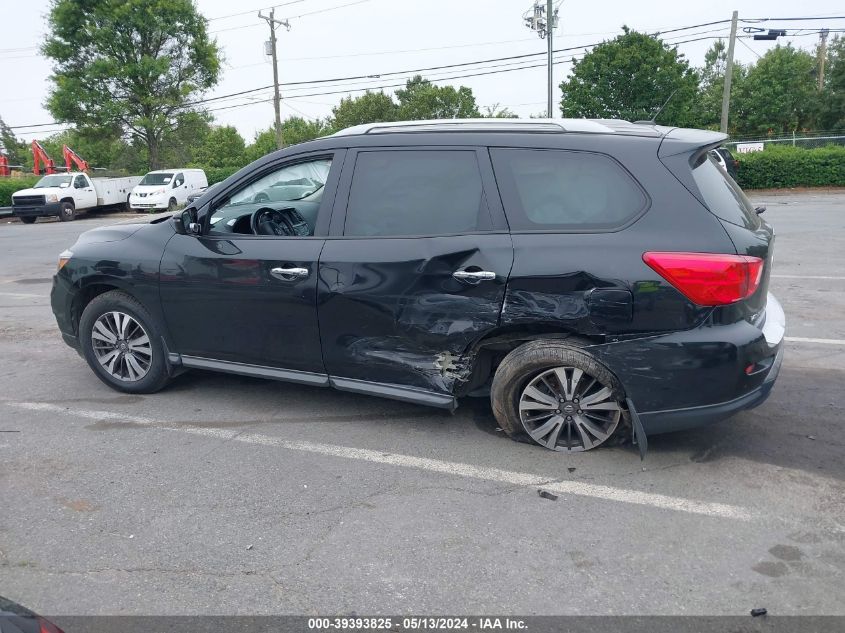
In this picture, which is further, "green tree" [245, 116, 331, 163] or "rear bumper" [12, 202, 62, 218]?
"green tree" [245, 116, 331, 163]

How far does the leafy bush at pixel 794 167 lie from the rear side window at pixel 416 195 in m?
29.3

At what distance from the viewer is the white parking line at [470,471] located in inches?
144

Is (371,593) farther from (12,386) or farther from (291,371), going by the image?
(12,386)

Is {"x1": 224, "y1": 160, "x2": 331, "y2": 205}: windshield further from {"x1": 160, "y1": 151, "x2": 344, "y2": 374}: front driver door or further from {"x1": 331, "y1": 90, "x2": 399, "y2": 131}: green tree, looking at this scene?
{"x1": 331, "y1": 90, "x2": 399, "y2": 131}: green tree

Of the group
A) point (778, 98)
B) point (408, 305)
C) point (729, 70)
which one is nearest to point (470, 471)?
point (408, 305)

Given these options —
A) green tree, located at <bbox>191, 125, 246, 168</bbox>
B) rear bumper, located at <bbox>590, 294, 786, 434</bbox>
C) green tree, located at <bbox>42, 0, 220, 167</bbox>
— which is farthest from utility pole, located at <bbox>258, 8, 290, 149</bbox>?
rear bumper, located at <bbox>590, 294, 786, 434</bbox>

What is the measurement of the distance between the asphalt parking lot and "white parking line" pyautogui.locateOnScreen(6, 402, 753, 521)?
1cm

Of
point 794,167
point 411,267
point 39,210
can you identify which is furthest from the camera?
point 794,167

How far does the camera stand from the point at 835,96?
53.9 m

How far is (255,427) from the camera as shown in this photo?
4793 millimetres

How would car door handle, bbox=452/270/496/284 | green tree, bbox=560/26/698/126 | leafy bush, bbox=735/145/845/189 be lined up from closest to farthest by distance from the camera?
car door handle, bbox=452/270/496/284, leafy bush, bbox=735/145/845/189, green tree, bbox=560/26/698/126

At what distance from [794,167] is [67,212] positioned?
28.6 m

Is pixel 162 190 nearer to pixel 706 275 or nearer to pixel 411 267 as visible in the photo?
pixel 411 267

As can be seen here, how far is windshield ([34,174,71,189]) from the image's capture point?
1085 inches
